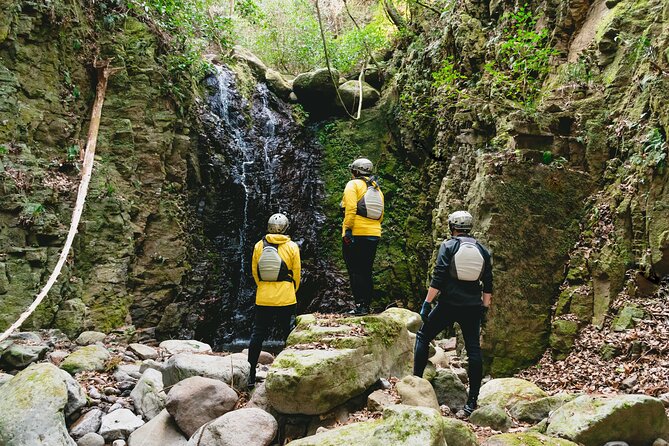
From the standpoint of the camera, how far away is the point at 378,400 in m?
4.67

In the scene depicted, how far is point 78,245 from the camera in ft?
28.9

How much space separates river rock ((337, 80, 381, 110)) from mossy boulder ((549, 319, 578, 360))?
10011 millimetres

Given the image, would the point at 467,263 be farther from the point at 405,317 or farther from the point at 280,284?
the point at 280,284

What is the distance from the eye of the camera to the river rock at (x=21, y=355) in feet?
20.6

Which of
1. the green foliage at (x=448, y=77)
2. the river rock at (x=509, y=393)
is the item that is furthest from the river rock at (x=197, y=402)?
the green foliage at (x=448, y=77)

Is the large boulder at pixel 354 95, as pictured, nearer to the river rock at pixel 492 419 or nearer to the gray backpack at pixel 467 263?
the gray backpack at pixel 467 263

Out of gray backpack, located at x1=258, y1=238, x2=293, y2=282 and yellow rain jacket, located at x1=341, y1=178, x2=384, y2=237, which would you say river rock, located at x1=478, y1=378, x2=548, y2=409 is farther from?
gray backpack, located at x1=258, y1=238, x2=293, y2=282

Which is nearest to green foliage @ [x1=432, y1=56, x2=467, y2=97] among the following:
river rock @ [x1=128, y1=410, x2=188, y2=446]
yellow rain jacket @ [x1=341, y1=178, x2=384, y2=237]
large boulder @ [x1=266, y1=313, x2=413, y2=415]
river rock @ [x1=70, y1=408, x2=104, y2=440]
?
yellow rain jacket @ [x1=341, y1=178, x2=384, y2=237]

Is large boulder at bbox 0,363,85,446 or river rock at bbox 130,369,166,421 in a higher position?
large boulder at bbox 0,363,85,446

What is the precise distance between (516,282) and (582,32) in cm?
489

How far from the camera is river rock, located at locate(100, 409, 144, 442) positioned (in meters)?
5.24

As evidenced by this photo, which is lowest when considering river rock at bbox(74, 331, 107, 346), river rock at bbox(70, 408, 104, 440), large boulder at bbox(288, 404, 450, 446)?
river rock at bbox(70, 408, 104, 440)

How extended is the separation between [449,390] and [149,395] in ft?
12.3

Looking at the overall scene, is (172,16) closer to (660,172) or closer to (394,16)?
(394,16)
